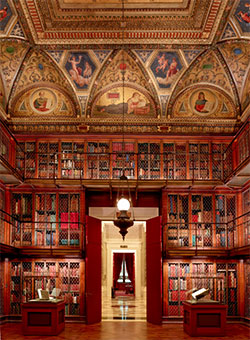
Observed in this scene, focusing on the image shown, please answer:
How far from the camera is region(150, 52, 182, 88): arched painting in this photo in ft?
38.9

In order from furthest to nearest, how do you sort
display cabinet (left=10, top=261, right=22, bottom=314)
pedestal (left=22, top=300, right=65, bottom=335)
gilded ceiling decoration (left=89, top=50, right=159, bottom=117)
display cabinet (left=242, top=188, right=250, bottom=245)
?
gilded ceiling decoration (left=89, top=50, right=159, bottom=117)
display cabinet (left=10, top=261, right=22, bottom=314)
display cabinet (left=242, top=188, right=250, bottom=245)
pedestal (left=22, top=300, right=65, bottom=335)

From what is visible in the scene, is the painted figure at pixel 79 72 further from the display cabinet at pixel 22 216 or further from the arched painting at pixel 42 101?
the display cabinet at pixel 22 216

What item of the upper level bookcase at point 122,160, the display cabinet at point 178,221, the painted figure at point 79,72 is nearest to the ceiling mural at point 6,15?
the painted figure at point 79,72

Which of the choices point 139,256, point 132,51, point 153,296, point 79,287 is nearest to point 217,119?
point 132,51

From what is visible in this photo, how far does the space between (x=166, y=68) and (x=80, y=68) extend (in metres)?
2.22

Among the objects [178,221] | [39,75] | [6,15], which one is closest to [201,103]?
[178,221]

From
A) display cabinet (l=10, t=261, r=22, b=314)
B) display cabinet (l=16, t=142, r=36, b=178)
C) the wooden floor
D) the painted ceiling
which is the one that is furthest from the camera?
display cabinet (l=16, t=142, r=36, b=178)

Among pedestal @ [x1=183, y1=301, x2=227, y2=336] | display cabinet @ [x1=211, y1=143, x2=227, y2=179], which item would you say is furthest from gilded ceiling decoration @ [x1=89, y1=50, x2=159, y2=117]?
pedestal @ [x1=183, y1=301, x2=227, y2=336]

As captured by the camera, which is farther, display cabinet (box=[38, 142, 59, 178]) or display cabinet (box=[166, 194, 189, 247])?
display cabinet (box=[38, 142, 59, 178])

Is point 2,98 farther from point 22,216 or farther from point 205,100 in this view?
point 205,100

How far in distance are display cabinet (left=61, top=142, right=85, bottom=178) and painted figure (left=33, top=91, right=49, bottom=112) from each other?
3.58ft

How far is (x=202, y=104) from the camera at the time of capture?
502 inches

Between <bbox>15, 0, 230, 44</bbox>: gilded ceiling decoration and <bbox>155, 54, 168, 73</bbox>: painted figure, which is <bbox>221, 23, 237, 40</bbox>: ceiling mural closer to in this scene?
<bbox>15, 0, 230, 44</bbox>: gilded ceiling decoration

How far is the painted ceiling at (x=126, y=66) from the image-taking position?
1020 centimetres
